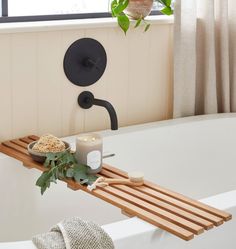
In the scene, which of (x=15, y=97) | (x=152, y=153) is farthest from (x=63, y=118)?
(x=152, y=153)

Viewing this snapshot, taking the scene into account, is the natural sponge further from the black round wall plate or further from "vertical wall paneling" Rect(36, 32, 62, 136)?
the black round wall plate

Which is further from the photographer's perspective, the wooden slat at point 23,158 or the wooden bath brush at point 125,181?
the wooden slat at point 23,158

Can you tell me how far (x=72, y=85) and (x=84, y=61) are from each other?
4.3 inches

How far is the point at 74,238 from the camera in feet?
5.72

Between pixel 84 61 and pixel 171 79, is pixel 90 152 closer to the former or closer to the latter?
pixel 84 61

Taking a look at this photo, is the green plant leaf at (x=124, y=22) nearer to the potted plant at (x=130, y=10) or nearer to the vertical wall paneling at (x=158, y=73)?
the potted plant at (x=130, y=10)

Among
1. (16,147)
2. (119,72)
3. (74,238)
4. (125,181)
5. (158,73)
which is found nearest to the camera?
(74,238)

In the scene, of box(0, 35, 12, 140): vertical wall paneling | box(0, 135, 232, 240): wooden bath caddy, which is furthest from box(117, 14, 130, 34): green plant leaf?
box(0, 135, 232, 240): wooden bath caddy

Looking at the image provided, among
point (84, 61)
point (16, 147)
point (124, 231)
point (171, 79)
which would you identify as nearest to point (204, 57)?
point (171, 79)

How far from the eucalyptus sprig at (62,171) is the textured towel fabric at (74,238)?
46 cm

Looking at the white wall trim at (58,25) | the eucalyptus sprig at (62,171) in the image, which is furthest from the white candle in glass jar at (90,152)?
the white wall trim at (58,25)

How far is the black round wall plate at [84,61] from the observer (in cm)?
271

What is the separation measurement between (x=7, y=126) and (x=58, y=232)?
3.00 feet

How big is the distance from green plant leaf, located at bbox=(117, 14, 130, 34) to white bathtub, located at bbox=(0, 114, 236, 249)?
0.43 meters
